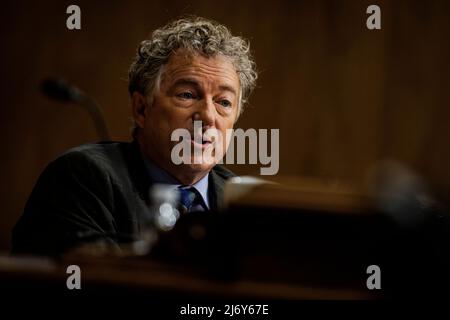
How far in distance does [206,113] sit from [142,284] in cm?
110

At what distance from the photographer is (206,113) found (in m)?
1.86

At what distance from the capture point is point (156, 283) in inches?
31.3

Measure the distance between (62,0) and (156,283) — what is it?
2018mm

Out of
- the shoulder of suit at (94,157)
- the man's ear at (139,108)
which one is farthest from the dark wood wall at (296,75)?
the shoulder of suit at (94,157)

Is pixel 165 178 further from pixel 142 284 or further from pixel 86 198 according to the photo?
pixel 142 284

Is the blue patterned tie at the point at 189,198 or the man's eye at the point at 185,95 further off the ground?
the man's eye at the point at 185,95

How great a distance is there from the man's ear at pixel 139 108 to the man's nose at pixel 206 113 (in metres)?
0.22

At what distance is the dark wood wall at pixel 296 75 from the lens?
2488 millimetres

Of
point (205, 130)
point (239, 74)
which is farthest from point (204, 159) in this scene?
point (239, 74)

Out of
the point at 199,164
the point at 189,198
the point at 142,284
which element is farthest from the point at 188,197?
the point at 142,284

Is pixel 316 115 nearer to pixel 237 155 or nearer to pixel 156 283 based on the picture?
pixel 237 155

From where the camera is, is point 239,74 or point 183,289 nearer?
point 183,289

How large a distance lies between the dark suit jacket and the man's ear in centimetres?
23

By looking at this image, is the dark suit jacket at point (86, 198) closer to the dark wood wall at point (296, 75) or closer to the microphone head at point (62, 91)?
the microphone head at point (62, 91)
